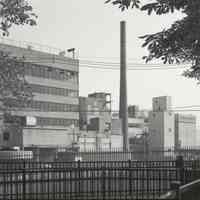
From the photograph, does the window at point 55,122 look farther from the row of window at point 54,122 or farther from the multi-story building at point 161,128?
the multi-story building at point 161,128

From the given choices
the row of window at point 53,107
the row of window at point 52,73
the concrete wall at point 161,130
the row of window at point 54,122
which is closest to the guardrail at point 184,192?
the row of window at point 52,73

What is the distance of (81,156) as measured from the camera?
47.7m

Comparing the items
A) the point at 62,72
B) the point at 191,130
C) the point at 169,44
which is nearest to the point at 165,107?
the point at 191,130

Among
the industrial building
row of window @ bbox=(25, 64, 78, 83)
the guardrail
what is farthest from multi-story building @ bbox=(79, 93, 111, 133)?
the guardrail

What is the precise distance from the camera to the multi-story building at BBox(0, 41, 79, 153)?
8962 cm

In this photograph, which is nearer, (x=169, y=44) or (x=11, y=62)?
(x=169, y=44)

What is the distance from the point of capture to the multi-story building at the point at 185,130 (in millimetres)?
121825

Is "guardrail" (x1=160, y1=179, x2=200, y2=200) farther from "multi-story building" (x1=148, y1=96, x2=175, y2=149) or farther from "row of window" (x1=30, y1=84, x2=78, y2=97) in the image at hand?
"multi-story building" (x1=148, y1=96, x2=175, y2=149)

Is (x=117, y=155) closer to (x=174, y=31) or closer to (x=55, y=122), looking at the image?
(x=174, y=31)

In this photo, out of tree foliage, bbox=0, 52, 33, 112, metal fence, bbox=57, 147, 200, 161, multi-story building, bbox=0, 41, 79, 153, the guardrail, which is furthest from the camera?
multi-story building, bbox=0, 41, 79, 153

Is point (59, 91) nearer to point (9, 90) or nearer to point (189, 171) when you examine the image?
point (9, 90)

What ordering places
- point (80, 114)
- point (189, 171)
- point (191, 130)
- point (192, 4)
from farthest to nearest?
point (191, 130) < point (80, 114) < point (189, 171) < point (192, 4)

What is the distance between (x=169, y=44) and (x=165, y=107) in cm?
10788

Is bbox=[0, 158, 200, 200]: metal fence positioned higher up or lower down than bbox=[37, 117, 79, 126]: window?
lower down
